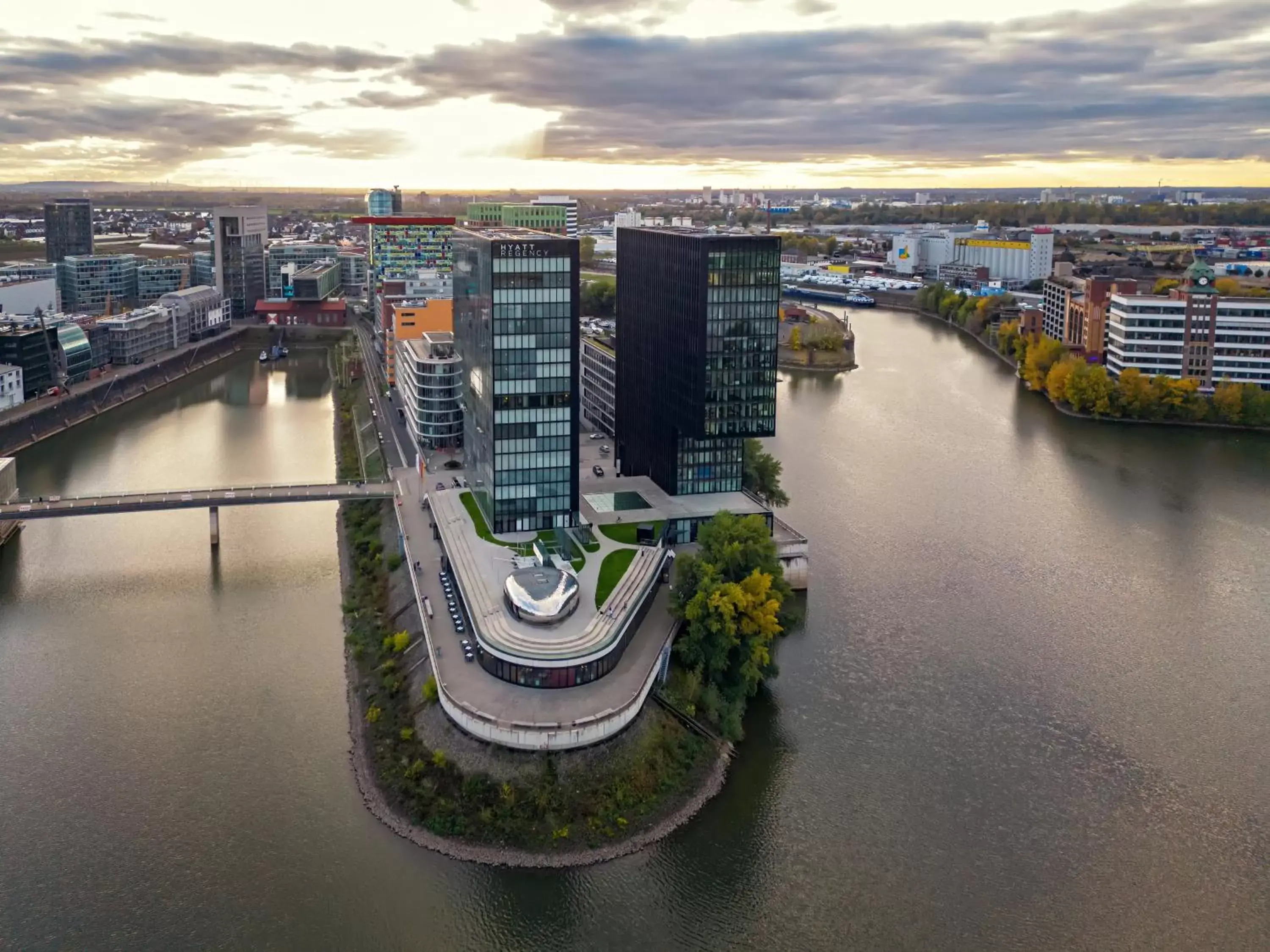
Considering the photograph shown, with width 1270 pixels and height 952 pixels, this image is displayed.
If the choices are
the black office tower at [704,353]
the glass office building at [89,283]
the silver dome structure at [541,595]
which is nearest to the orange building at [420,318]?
the black office tower at [704,353]

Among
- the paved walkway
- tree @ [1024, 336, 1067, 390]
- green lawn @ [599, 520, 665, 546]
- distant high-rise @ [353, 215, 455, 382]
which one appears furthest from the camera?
distant high-rise @ [353, 215, 455, 382]

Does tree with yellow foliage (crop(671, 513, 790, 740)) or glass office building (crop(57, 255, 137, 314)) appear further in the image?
glass office building (crop(57, 255, 137, 314))

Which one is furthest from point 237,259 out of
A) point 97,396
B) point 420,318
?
point 420,318

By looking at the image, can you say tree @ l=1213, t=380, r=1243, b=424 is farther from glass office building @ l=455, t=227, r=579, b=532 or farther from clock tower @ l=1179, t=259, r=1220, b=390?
glass office building @ l=455, t=227, r=579, b=532

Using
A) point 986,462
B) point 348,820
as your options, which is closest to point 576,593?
point 348,820

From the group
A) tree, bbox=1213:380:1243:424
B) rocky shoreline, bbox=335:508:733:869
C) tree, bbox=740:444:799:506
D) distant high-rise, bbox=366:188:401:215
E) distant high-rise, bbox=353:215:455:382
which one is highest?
distant high-rise, bbox=366:188:401:215

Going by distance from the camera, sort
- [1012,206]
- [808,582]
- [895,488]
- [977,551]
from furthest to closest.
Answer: [1012,206], [895,488], [977,551], [808,582]

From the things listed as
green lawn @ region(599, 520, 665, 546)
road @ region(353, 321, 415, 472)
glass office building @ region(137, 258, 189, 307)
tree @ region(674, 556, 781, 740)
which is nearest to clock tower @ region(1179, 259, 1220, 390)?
green lawn @ region(599, 520, 665, 546)

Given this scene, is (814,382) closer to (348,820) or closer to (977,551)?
(977,551)
